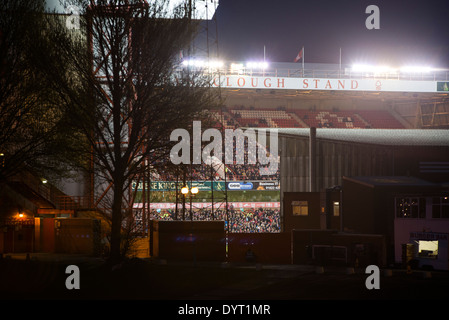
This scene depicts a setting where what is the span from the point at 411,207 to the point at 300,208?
1126 centimetres

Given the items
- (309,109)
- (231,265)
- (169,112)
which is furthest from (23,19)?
(309,109)

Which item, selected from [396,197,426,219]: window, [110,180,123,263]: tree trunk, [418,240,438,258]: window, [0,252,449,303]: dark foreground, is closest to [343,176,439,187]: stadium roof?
[396,197,426,219]: window

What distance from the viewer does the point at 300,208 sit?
3791cm

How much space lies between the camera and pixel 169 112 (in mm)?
21031

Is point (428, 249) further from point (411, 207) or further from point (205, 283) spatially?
point (205, 283)

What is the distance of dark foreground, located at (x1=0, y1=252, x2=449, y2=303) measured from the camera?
16.8 m

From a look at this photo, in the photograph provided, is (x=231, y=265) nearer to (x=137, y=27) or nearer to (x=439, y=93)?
(x=137, y=27)

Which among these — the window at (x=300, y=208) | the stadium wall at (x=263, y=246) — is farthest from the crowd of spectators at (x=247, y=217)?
the stadium wall at (x=263, y=246)

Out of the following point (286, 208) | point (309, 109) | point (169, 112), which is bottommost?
point (286, 208)

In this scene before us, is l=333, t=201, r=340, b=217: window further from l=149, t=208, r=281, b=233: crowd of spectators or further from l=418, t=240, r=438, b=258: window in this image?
l=149, t=208, r=281, b=233: crowd of spectators

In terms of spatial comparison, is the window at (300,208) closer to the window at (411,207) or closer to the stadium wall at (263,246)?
the window at (411,207)

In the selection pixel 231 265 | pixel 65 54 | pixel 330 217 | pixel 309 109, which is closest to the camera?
pixel 65 54

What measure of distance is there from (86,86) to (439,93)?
53.3 metres

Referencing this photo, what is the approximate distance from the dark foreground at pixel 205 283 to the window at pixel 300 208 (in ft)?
44.9
